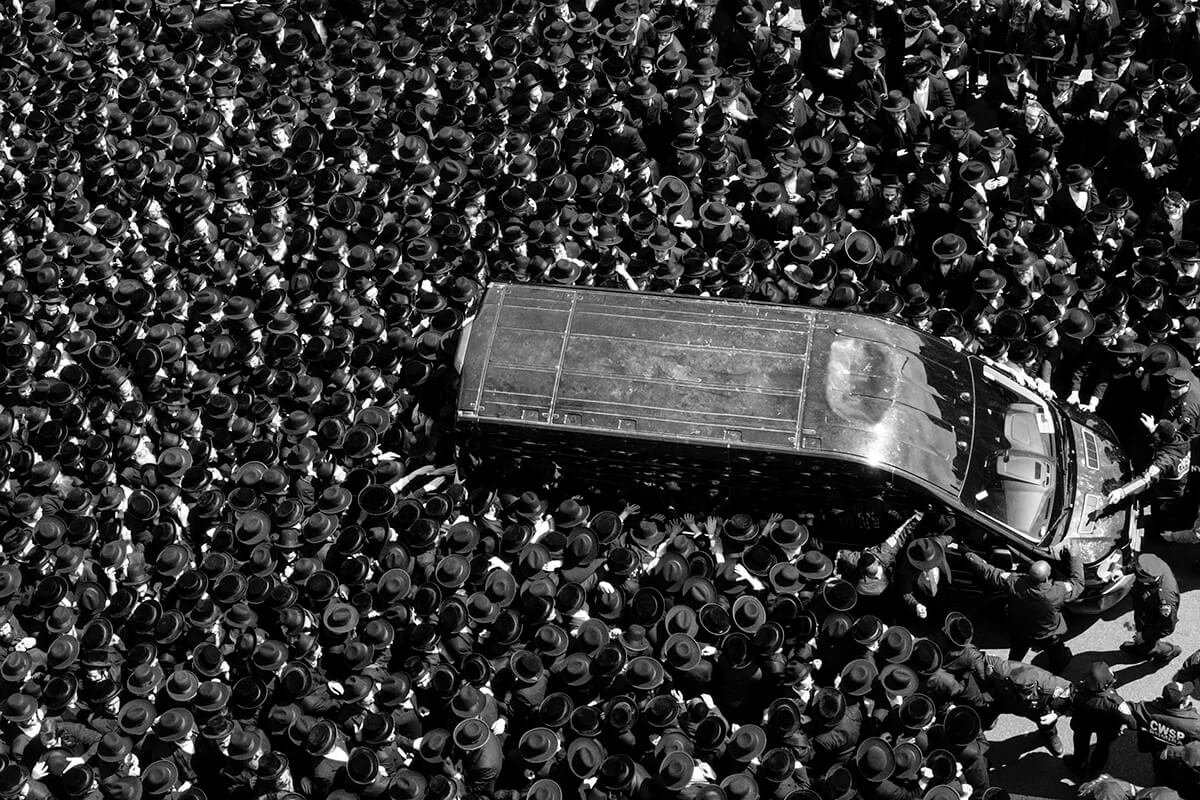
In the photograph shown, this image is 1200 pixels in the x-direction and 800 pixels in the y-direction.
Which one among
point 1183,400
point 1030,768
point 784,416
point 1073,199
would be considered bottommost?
point 1030,768

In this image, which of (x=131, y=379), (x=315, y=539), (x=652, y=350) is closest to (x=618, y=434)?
(x=652, y=350)

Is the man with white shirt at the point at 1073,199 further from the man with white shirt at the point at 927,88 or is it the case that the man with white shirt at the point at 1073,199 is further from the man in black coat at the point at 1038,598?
the man in black coat at the point at 1038,598

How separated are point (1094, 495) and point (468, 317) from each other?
563 centimetres

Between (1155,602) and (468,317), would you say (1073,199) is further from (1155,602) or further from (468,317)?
(468,317)

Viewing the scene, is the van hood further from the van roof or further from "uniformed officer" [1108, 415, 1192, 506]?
the van roof

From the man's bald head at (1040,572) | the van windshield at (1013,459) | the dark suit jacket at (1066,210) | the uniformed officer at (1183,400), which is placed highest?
the dark suit jacket at (1066,210)

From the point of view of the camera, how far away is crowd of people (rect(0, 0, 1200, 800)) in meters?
10.5

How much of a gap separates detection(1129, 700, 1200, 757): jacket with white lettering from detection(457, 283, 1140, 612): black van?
136cm

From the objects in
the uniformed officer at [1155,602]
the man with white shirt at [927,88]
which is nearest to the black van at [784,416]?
the uniformed officer at [1155,602]

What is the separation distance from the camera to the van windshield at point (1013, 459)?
36.7 ft

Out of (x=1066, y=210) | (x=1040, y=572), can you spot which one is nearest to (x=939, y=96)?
(x=1066, y=210)

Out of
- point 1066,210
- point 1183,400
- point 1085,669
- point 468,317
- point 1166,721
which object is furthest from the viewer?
point 1066,210

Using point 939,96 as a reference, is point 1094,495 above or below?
below

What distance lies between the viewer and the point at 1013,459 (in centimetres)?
1139
